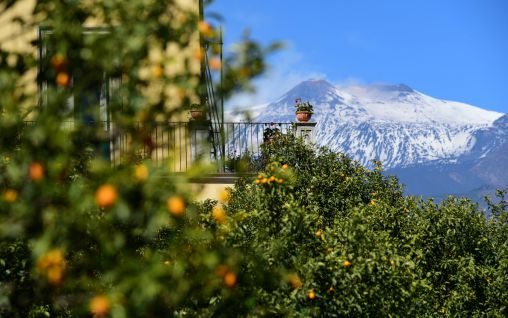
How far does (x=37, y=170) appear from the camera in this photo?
9.07ft

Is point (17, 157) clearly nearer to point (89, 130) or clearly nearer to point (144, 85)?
point (89, 130)

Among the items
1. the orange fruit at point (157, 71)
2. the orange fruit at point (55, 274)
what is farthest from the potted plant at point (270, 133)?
the orange fruit at point (55, 274)

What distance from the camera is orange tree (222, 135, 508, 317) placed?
572cm

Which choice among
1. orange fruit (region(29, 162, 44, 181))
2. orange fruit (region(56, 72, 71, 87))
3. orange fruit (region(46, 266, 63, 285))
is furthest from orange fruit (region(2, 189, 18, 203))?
orange fruit (region(56, 72, 71, 87))

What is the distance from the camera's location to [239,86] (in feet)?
11.1

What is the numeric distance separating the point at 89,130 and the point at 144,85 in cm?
34

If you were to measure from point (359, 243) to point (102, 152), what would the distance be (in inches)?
152

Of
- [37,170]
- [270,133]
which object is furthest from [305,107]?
[37,170]

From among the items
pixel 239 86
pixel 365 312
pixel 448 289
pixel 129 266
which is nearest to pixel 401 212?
pixel 448 289

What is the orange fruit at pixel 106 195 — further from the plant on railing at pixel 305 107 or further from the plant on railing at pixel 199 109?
the plant on railing at pixel 305 107

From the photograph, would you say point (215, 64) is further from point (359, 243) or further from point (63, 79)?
point (359, 243)

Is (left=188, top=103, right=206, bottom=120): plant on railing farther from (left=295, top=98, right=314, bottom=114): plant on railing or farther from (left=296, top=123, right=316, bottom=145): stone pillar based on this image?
(left=295, top=98, right=314, bottom=114): plant on railing

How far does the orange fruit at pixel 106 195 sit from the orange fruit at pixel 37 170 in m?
0.27

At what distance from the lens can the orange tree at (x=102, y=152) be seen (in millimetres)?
2732
